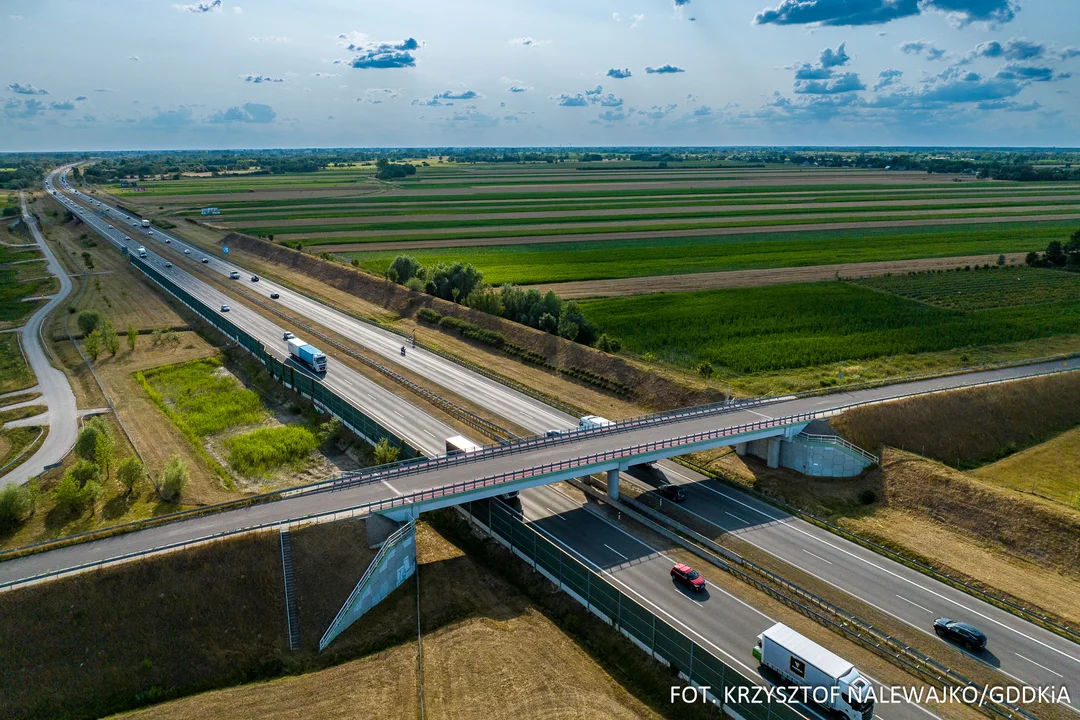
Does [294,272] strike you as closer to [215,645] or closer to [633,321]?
[633,321]

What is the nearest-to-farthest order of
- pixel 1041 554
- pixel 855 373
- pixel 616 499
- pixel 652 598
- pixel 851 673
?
pixel 851 673 → pixel 652 598 → pixel 1041 554 → pixel 616 499 → pixel 855 373

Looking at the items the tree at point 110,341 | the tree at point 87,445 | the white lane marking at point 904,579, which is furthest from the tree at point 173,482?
the tree at point 110,341

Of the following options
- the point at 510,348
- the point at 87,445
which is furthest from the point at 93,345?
the point at 510,348

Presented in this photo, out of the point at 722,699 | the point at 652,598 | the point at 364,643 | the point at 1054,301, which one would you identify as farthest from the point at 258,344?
the point at 1054,301

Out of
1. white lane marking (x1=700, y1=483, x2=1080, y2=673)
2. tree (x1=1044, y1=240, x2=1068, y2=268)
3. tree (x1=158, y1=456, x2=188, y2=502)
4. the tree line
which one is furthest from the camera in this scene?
tree (x1=1044, y1=240, x2=1068, y2=268)

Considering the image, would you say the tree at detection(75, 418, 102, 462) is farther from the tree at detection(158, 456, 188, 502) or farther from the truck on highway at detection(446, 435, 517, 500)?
the truck on highway at detection(446, 435, 517, 500)

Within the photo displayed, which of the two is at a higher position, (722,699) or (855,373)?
(855,373)

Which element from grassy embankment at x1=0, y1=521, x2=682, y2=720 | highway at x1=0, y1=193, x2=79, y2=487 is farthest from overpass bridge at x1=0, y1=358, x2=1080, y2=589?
highway at x1=0, y1=193, x2=79, y2=487
